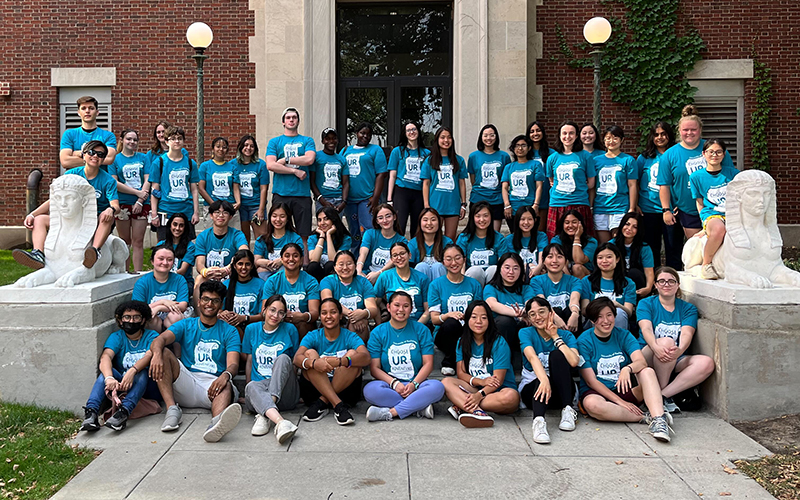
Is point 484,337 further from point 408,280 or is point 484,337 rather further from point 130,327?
point 130,327

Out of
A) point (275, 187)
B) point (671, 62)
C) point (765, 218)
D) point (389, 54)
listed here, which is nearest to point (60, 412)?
point (275, 187)

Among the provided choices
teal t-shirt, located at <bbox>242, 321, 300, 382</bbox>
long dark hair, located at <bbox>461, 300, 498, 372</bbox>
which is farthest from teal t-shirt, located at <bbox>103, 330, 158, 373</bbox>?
long dark hair, located at <bbox>461, 300, 498, 372</bbox>

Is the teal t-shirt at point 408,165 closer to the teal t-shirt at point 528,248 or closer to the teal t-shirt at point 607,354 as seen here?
the teal t-shirt at point 528,248

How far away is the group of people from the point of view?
216 inches

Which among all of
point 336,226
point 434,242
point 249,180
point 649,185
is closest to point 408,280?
point 434,242

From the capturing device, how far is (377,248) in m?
7.34

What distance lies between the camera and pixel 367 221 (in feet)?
28.4

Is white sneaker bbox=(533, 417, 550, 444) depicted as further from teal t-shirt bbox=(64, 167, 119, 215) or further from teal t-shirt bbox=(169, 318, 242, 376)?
teal t-shirt bbox=(64, 167, 119, 215)

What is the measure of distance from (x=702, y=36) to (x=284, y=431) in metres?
11.1

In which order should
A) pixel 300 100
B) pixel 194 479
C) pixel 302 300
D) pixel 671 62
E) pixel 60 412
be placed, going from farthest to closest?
pixel 671 62 < pixel 300 100 < pixel 302 300 < pixel 60 412 < pixel 194 479

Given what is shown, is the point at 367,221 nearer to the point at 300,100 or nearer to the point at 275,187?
the point at 275,187

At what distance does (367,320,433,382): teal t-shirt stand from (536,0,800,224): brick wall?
25.4ft

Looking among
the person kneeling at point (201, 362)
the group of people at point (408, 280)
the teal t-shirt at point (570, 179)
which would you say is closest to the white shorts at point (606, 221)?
the group of people at point (408, 280)

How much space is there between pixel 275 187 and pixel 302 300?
255 centimetres
